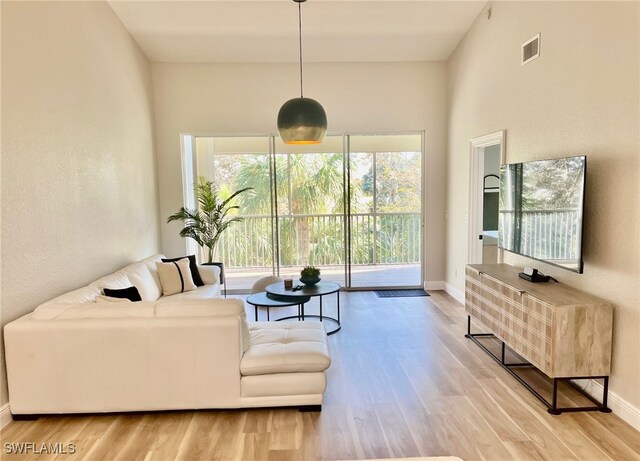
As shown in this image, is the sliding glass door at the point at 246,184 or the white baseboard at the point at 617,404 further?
the sliding glass door at the point at 246,184

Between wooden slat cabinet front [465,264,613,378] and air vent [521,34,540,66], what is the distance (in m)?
1.98

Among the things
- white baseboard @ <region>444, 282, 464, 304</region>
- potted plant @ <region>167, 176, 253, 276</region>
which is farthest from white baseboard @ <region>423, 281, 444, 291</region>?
potted plant @ <region>167, 176, 253, 276</region>

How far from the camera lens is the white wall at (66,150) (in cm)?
284

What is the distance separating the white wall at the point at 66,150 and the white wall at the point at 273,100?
2.03ft

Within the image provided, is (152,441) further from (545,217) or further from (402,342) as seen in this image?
(545,217)

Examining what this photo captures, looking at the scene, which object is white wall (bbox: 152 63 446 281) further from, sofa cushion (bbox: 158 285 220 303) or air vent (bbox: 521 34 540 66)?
air vent (bbox: 521 34 540 66)

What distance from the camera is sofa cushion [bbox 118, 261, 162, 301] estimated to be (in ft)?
13.2

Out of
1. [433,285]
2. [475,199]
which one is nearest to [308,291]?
[475,199]

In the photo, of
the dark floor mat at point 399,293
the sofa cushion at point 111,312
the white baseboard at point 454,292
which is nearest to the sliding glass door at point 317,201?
the dark floor mat at point 399,293

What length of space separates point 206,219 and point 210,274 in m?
1.13

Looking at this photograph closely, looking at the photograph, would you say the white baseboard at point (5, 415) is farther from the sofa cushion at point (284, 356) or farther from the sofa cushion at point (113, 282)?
the sofa cushion at point (284, 356)

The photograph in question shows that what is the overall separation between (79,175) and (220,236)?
2.77m

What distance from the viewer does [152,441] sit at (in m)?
2.49

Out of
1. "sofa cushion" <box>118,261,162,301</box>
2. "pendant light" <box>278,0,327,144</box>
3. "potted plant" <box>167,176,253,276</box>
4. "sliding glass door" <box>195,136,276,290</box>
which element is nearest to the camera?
"pendant light" <box>278,0,327,144</box>
